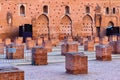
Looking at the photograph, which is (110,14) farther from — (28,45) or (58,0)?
(28,45)

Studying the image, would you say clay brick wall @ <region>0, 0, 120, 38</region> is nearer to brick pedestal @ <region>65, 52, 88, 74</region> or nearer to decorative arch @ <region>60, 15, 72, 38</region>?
decorative arch @ <region>60, 15, 72, 38</region>

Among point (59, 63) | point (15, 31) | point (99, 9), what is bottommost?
point (59, 63)

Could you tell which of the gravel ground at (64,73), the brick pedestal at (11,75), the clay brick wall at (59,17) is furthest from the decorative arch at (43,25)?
the brick pedestal at (11,75)

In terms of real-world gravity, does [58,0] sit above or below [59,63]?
above

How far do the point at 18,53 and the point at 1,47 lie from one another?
4.30m

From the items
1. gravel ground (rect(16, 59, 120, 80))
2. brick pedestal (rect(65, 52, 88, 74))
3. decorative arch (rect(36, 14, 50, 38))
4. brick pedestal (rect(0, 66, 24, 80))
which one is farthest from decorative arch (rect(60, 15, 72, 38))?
brick pedestal (rect(0, 66, 24, 80))

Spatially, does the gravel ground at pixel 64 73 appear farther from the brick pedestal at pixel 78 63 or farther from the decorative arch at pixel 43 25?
the decorative arch at pixel 43 25

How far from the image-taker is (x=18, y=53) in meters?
17.5

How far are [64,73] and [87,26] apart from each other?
88.7 ft

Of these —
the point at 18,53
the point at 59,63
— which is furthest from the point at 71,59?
the point at 18,53

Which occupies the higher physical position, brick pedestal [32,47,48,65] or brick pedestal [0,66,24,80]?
brick pedestal [32,47,48,65]

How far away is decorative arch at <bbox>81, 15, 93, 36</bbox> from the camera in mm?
39094

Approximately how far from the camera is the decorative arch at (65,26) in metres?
38.0

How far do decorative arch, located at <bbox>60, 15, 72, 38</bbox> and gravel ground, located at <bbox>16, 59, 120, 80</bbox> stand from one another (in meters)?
22.8
